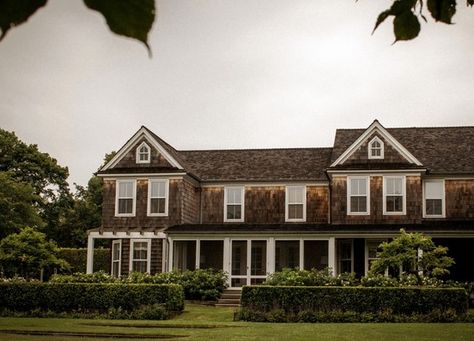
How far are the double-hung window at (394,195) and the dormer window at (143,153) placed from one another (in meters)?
11.6

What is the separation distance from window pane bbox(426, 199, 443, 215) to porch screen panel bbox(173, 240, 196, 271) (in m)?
12.0

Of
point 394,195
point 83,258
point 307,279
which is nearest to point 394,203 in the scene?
point 394,195

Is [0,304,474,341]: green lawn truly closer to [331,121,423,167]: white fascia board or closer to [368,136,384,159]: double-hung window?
[331,121,423,167]: white fascia board

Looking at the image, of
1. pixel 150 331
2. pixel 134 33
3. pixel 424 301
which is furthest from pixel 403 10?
pixel 424 301

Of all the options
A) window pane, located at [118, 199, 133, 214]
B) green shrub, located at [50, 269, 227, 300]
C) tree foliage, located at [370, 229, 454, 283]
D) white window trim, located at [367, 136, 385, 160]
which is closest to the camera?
tree foliage, located at [370, 229, 454, 283]

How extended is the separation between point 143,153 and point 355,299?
607 inches

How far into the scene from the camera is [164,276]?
30484 millimetres

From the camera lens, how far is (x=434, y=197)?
34.2 m

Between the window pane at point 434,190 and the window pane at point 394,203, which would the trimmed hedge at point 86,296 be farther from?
the window pane at point 434,190

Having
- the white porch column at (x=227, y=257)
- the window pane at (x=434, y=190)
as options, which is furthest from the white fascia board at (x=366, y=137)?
the white porch column at (x=227, y=257)

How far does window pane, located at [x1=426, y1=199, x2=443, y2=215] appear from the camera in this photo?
34.2m

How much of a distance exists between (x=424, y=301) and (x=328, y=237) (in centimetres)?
912

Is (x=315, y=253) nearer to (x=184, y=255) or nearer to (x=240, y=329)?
(x=184, y=255)

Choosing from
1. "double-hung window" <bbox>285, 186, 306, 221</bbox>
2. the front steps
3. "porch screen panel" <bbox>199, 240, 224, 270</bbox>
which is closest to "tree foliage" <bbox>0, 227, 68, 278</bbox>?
the front steps
